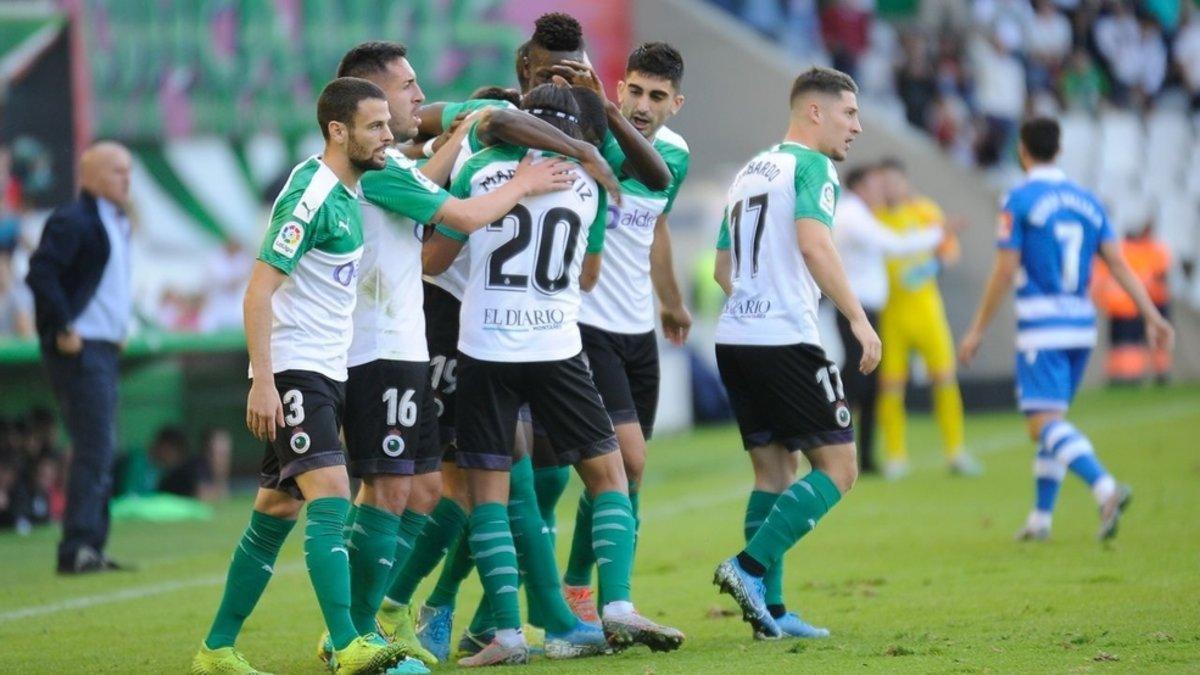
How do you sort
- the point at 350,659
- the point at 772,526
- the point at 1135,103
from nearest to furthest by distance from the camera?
1. the point at 350,659
2. the point at 772,526
3. the point at 1135,103

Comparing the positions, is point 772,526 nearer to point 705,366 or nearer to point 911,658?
point 911,658

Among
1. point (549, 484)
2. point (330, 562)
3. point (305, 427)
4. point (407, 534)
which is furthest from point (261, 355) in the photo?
point (549, 484)

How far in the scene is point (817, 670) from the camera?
21.3ft

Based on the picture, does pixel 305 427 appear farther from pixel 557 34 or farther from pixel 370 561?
pixel 557 34

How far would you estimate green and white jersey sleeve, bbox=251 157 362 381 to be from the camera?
21.3ft

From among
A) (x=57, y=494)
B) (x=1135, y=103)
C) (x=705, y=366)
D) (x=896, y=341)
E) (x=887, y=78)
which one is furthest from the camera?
(x=1135, y=103)

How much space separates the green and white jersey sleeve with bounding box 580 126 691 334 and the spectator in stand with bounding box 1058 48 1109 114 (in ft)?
65.6

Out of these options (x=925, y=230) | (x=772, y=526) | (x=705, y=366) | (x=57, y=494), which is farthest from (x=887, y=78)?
(x=772, y=526)

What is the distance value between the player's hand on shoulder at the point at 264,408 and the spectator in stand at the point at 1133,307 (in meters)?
17.7

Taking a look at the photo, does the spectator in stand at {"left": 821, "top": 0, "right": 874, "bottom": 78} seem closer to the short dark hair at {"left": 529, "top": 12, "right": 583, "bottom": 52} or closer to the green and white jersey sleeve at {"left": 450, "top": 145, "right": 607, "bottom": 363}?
the short dark hair at {"left": 529, "top": 12, "right": 583, "bottom": 52}

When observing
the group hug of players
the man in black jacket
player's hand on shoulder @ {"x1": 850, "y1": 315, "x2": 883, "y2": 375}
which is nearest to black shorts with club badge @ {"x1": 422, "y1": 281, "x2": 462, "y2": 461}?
the group hug of players

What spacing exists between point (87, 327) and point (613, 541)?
4.65m

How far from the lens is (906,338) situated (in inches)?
585

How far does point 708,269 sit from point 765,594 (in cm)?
1513
